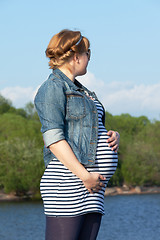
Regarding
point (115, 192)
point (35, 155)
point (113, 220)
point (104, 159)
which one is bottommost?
point (115, 192)

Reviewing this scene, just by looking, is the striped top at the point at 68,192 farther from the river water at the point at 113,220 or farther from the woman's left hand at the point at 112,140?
the river water at the point at 113,220

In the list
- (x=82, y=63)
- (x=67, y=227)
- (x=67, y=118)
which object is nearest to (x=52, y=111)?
(x=67, y=118)

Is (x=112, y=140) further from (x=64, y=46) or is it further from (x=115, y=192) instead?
(x=115, y=192)

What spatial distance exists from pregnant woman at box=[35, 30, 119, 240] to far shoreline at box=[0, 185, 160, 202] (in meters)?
28.6

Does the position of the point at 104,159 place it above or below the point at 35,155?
above

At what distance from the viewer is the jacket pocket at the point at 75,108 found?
80.0 inches

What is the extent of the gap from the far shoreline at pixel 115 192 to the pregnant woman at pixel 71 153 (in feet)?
93.7

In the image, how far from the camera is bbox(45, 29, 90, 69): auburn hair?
6.83ft

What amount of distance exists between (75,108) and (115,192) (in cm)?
3392

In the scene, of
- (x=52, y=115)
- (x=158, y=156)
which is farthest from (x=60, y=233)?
(x=158, y=156)

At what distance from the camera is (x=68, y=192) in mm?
1999

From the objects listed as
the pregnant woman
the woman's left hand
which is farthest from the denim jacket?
the woman's left hand

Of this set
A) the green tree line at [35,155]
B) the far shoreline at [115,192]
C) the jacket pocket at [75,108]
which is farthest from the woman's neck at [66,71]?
the far shoreline at [115,192]

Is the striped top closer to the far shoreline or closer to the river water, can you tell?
the river water
